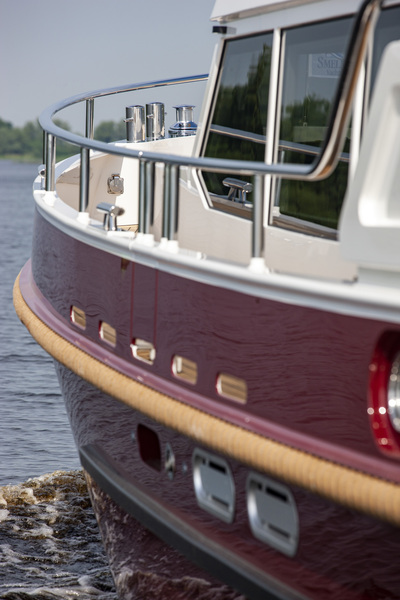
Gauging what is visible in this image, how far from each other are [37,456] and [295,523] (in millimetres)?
6143

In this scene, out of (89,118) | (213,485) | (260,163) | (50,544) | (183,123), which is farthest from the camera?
(183,123)

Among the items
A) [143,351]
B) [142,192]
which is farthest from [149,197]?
[143,351]

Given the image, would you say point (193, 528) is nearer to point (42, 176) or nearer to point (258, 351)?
point (258, 351)

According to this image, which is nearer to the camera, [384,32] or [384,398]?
[384,398]

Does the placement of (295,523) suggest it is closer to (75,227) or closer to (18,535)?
(75,227)

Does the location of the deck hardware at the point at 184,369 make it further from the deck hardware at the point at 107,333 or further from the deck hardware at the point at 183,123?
the deck hardware at the point at 183,123

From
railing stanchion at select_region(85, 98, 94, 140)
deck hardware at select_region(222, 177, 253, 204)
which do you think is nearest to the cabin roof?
deck hardware at select_region(222, 177, 253, 204)

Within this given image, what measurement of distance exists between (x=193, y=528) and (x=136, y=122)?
420cm

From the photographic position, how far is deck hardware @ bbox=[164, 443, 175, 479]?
12.3 ft

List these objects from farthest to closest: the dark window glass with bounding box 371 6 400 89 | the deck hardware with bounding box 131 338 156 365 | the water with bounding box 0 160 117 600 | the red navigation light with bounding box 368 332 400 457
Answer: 1. the water with bounding box 0 160 117 600
2. the deck hardware with bounding box 131 338 156 365
3. the dark window glass with bounding box 371 6 400 89
4. the red navigation light with bounding box 368 332 400 457

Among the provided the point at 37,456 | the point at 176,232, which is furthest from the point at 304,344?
the point at 37,456

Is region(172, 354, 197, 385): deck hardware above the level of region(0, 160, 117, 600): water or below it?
above

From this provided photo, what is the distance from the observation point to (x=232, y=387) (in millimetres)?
3322

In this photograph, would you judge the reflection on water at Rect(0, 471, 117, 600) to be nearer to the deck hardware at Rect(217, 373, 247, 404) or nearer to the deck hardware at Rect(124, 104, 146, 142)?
the deck hardware at Rect(124, 104, 146, 142)
